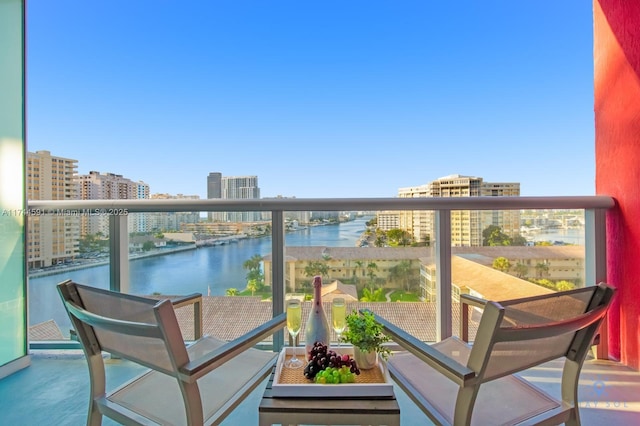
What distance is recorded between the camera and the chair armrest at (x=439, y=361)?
941 mm

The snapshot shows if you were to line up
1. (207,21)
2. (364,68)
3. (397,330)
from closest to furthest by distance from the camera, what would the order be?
(397,330), (207,21), (364,68)

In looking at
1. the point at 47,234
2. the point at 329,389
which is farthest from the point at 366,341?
the point at 47,234

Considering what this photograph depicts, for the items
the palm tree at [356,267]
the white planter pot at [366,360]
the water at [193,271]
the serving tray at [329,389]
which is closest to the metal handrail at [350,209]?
the water at [193,271]

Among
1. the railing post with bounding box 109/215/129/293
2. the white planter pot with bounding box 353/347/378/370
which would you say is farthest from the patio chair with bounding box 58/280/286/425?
the railing post with bounding box 109/215/129/293

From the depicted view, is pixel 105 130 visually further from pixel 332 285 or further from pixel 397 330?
pixel 397 330

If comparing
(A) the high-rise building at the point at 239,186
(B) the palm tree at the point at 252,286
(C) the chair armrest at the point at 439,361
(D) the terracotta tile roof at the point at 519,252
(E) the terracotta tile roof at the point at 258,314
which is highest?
(A) the high-rise building at the point at 239,186

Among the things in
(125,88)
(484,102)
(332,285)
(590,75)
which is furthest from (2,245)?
(484,102)

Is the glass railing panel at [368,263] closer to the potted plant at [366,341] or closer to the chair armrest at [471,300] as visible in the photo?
the chair armrest at [471,300]

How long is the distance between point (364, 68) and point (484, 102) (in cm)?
430

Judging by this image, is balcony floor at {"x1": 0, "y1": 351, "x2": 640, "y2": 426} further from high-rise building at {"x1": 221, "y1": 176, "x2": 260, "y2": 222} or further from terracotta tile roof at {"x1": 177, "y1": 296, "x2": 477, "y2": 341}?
high-rise building at {"x1": 221, "y1": 176, "x2": 260, "y2": 222}

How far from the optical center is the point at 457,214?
2.35 metres

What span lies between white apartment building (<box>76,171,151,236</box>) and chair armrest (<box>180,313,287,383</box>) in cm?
167

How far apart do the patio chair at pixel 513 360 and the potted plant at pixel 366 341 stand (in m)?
0.09

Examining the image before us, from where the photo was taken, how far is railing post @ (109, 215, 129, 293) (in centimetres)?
246
